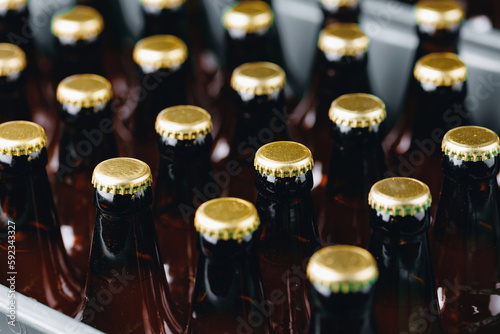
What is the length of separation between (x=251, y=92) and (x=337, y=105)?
0.40 ft

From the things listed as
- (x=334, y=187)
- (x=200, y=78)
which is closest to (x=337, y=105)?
(x=334, y=187)

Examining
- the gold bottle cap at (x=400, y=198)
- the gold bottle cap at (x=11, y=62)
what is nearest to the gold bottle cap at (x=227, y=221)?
the gold bottle cap at (x=400, y=198)

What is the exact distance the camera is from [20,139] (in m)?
0.76

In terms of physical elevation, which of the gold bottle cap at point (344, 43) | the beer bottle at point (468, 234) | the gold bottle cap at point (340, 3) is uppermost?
the gold bottle cap at point (344, 43)

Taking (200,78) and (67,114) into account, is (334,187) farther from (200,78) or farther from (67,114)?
(200,78)

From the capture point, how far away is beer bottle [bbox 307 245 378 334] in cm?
53

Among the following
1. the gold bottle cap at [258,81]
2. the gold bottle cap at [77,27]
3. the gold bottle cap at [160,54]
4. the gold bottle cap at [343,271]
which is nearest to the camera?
the gold bottle cap at [343,271]

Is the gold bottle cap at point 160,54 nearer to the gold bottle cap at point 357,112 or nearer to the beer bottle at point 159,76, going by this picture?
the beer bottle at point 159,76

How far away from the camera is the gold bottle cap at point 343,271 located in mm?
532

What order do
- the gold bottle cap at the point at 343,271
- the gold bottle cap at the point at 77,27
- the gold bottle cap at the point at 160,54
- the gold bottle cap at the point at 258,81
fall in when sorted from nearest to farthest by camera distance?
1. the gold bottle cap at the point at 343,271
2. the gold bottle cap at the point at 258,81
3. the gold bottle cap at the point at 160,54
4. the gold bottle cap at the point at 77,27

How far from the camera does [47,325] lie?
0.63m

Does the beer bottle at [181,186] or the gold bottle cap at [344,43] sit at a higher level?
the gold bottle cap at [344,43]

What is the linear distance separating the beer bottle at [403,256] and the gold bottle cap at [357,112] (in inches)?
5.0

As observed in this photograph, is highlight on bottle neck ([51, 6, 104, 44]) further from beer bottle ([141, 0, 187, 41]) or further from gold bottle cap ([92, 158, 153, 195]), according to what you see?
gold bottle cap ([92, 158, 153, 195])
